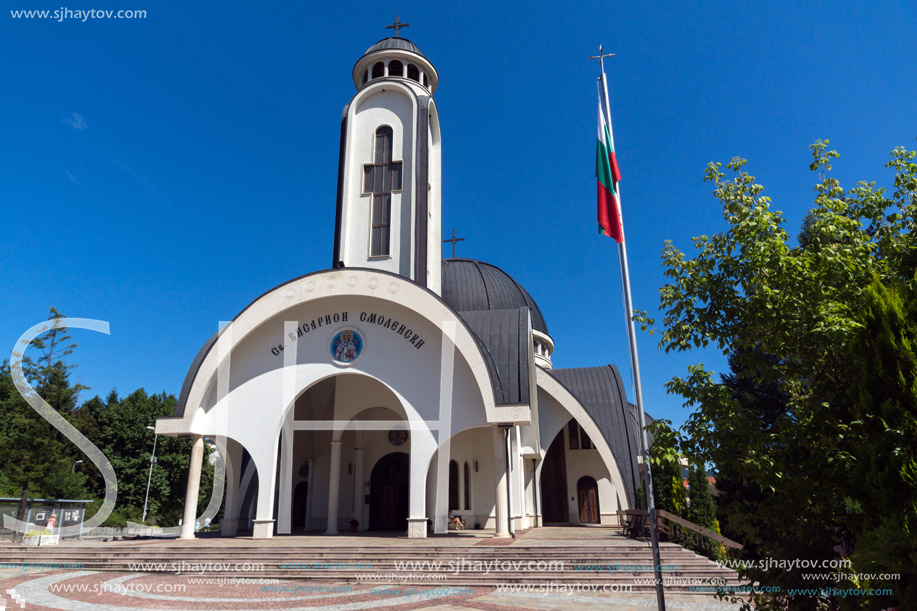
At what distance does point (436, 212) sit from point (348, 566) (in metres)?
12.7

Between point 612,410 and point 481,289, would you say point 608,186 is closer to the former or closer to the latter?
point 612,410

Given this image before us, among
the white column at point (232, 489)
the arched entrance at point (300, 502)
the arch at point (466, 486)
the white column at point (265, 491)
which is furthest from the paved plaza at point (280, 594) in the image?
the arched entrance at point (300, 502)

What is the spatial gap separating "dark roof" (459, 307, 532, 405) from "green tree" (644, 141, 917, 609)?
8702mm

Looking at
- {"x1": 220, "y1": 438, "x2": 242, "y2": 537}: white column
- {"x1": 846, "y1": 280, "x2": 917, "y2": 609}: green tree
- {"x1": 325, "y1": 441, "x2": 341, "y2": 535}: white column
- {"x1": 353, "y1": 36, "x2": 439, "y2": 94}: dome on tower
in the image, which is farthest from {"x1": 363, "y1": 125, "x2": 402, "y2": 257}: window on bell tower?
{"x1": 846, "y1": 280, "x2": 917, "y2": 609}: green tree

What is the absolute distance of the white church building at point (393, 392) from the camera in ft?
48.6

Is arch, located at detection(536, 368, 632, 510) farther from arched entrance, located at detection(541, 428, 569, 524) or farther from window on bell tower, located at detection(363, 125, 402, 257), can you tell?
window on bell tower, located at detection(363, 125, 402, 257)

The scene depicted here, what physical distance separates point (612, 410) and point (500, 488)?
11.7 metres

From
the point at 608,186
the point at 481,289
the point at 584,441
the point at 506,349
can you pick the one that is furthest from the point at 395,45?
the point at 584,441

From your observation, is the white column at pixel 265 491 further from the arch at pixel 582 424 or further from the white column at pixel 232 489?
the arch at pixel 582 424

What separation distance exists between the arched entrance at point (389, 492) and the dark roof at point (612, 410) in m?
7.69

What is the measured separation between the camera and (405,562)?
34.9 ft

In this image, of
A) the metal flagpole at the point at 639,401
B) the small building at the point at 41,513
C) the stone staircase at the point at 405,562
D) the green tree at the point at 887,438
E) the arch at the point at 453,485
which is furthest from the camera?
the arch at the point at 453,485

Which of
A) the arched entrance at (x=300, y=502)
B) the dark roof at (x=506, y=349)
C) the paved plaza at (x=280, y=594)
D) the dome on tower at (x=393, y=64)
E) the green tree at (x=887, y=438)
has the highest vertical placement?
the dome on tower at (x=393, y=64)

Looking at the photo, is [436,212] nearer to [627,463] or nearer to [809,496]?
[627,463]
